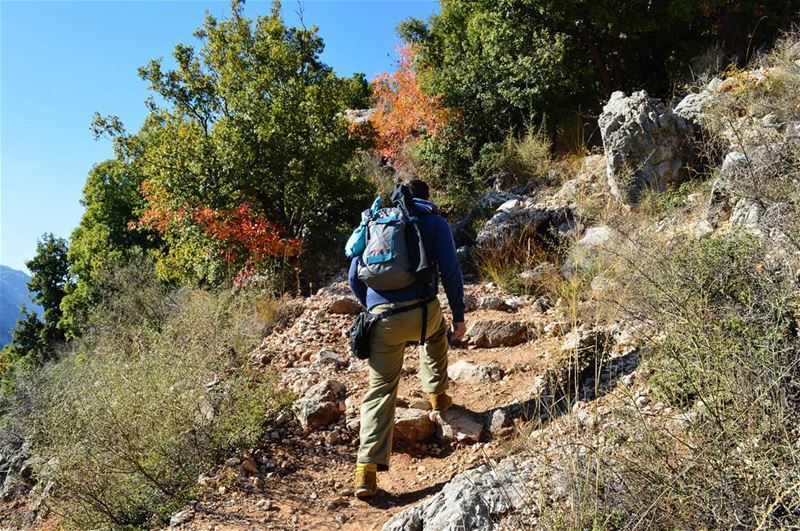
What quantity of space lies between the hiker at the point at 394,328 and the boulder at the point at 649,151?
4330mm

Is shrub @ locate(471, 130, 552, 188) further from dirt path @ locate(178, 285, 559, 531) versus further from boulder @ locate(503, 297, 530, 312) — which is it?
dirt path @ locate(178, 285, 559, 531)

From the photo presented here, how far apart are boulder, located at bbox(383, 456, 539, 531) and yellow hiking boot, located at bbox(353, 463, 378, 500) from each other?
0.58 metres

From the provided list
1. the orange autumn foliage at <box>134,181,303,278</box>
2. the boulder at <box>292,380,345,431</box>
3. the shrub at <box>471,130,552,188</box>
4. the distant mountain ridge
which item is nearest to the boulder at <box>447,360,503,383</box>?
the boulder at <box>292,380,345,431</box>

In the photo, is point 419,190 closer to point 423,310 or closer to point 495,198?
point 423,310

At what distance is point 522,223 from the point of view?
705 centimetres

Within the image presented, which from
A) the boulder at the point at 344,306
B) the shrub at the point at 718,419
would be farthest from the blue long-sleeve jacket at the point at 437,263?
the boulder at the point at 344,306

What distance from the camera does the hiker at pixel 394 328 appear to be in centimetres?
317

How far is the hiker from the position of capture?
3172mm

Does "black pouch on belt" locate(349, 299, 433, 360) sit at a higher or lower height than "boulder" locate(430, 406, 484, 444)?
higher

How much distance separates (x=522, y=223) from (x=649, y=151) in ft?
6.21

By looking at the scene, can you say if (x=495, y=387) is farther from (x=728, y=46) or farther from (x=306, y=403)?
(x=728, y=46)

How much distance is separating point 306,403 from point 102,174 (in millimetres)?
18033

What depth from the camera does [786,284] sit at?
285 centimetres

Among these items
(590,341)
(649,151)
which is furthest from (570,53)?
(590,341)
